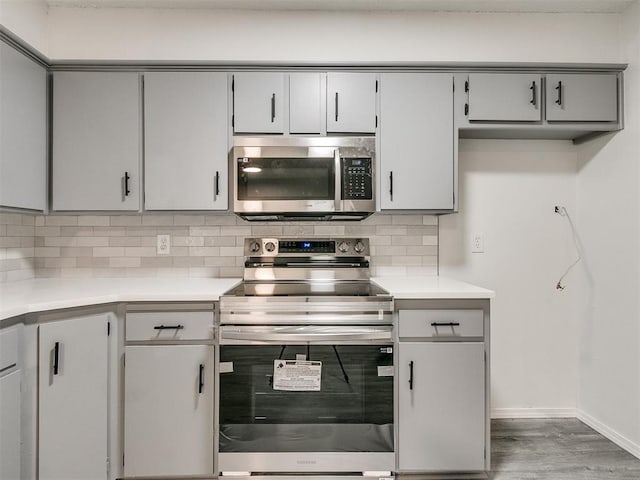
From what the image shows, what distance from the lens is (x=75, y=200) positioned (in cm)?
232

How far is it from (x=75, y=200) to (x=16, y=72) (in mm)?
647

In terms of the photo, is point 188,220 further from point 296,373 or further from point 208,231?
point 296,373

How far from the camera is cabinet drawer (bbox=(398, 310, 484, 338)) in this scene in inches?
79.0

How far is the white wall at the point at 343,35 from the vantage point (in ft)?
7.97

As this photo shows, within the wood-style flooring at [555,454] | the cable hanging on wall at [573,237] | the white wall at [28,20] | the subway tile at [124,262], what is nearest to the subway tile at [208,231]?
the subway tile at [124,262]

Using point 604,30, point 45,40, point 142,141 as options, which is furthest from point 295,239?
point 604,30

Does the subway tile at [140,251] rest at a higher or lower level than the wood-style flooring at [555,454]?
higher

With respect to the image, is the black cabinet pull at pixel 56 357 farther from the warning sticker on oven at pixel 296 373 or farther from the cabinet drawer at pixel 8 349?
the warning sticker on oven at pixel 296 373

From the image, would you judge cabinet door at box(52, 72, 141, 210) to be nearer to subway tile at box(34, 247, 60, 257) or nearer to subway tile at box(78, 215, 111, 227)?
subway tile at box(78, 215, 111, 227)

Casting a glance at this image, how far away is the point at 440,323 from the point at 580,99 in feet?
4.85

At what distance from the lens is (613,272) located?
2.44 metres

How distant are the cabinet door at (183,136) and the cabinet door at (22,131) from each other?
1.70 ft

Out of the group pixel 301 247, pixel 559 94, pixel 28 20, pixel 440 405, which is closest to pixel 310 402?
pixel 440 405

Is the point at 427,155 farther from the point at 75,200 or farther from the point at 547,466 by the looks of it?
the point at 75,200
